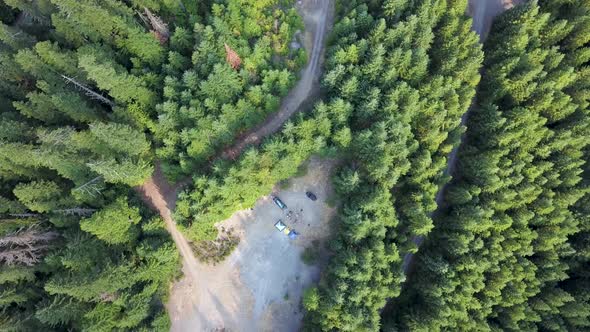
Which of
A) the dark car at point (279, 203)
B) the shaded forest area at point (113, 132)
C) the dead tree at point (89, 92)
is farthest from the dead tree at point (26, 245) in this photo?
the dark car at point (279, 203)

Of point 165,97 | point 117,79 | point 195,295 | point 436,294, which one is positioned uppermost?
point 117,79

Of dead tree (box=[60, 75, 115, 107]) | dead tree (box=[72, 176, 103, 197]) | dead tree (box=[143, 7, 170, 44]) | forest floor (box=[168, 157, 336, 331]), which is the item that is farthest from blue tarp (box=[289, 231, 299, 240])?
dead tree (box=[143, 7, 170, 44])

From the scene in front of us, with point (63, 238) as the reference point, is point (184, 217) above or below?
below

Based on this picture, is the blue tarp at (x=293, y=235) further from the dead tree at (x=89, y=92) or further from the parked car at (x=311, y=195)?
the dead tree at (x=89, y=92)

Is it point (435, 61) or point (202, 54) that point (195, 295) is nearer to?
point (202, 54)

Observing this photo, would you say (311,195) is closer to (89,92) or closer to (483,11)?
(89,92)

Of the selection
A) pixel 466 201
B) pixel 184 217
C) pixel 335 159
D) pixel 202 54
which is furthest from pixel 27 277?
pixel 466 201
